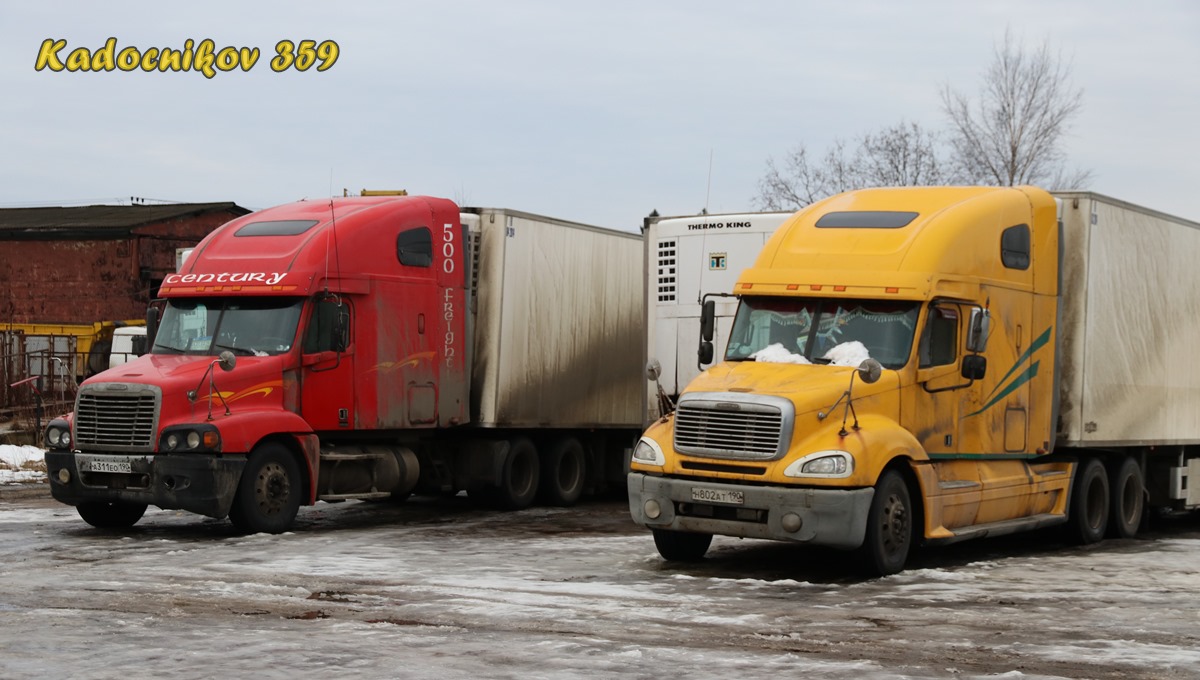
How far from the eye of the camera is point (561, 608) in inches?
457

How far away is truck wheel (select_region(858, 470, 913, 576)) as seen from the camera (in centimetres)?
1334

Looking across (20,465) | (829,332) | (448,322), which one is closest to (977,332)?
(829,332)

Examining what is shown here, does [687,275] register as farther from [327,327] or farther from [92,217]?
[92,217]

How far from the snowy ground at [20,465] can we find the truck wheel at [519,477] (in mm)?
7988

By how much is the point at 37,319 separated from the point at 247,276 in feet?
130

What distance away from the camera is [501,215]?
20.4 meters

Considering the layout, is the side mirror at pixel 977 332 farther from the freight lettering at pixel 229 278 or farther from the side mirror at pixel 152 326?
the side mirror at pixel 152 326

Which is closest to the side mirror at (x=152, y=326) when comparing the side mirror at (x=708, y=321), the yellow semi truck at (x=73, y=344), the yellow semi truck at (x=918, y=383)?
the yellow semi truck at (x=918, y=383)

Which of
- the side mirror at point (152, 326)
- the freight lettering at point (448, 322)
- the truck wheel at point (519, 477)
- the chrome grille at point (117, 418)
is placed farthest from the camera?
the truck wheel at point (519, 477)

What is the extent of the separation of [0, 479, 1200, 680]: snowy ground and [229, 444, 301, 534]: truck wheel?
0.95 ft

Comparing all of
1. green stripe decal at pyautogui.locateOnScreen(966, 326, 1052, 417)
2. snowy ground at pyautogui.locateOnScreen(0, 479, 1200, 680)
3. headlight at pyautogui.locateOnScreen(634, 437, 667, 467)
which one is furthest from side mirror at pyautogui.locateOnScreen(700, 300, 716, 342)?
green stripe decal at pyautogui.locateOnScreen(966, 326, 1052, 417)

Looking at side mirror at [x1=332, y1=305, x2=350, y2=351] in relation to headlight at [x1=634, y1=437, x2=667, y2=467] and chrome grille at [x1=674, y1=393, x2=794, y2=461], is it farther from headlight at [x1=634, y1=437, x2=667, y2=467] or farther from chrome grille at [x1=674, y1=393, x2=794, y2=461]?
chrome grille at [x1=674, y1=393, x2=794, y2=461]

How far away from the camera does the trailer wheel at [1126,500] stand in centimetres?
1775

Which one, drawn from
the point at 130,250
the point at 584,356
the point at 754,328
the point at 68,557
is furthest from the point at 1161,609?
the point at 130,250
